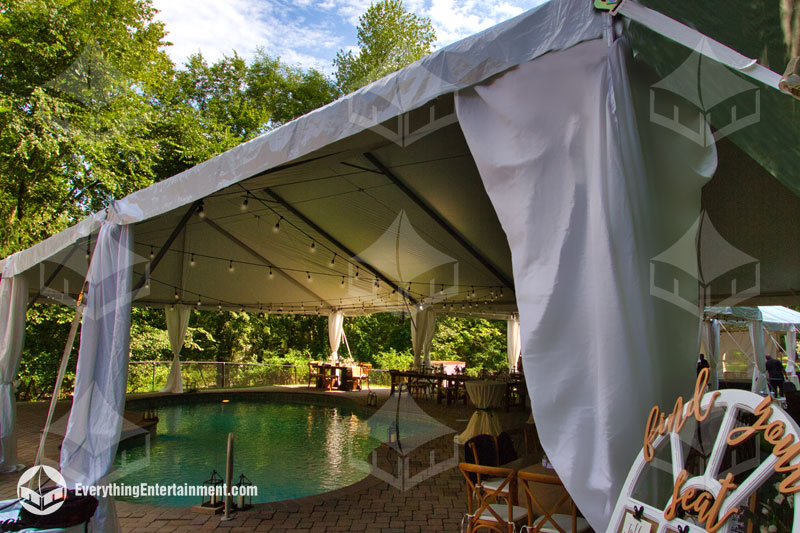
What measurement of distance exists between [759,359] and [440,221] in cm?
1024

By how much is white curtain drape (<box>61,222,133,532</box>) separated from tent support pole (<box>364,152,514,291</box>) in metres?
2.74

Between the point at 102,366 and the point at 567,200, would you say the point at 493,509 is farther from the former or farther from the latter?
the point at 102,366

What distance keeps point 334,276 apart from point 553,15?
10.8 m

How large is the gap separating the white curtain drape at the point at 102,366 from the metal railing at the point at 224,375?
12049mm

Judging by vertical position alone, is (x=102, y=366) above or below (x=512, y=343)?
below

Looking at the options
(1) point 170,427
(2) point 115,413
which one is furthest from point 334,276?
(2) point 115,413

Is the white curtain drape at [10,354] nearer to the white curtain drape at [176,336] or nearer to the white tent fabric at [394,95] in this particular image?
the white tent fabric at [394,95]

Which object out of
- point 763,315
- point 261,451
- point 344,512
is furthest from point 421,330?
point 344,512

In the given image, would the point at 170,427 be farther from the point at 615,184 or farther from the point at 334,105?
the point at 615,184

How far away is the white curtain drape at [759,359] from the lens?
12125mm

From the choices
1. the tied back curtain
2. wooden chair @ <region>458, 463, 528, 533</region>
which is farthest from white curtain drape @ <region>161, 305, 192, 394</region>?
the tied back curtain

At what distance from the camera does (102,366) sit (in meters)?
4.47

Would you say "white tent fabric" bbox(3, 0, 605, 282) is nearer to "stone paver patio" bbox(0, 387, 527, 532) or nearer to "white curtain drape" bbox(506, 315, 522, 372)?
"stone paver patio" bbox(0, 387, 527, 532)

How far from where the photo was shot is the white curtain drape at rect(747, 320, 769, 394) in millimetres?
12125
